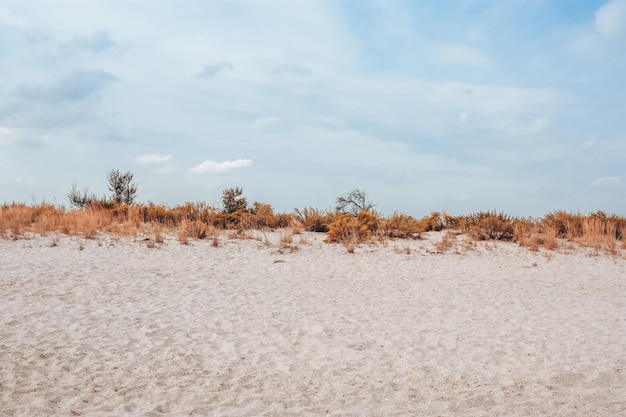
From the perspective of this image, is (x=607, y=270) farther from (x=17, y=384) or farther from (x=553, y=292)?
(x=17, y=384)

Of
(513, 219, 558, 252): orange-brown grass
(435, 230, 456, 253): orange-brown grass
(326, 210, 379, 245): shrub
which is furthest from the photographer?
(326, 210, 379, 245): shrub

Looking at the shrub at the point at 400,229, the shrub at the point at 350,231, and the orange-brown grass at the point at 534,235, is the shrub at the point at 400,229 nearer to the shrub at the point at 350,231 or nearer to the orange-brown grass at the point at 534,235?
the shrub at the point at 350,231

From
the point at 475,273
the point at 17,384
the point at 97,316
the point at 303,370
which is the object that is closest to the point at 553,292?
the point at 475,273

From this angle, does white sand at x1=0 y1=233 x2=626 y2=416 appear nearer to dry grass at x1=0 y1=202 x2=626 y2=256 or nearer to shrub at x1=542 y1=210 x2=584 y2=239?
dry grass at x1=0 y1=202 x2=626 y2=256

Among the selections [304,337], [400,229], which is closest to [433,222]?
[400,229]

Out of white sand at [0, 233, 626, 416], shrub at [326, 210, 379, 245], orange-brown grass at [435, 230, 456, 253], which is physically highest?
shrub at [326, 210, 379, 245]

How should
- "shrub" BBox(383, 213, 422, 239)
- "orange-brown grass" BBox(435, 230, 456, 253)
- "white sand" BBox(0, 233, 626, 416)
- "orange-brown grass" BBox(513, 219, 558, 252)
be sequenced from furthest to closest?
"shrub" BBox(383, 213, 422, 239), "orange-brown grass" BBox(513, 219, 558, 252), "orange-brown grass" BBox(435, 230, 456, 253), "white sand" BBox(0, 233, 626, 416)

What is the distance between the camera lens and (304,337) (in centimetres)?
750

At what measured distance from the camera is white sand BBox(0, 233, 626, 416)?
17.9 ft

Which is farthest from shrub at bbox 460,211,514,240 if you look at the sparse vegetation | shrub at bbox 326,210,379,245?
shrub at bbox 326,210,379,245

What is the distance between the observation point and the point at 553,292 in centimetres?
1082

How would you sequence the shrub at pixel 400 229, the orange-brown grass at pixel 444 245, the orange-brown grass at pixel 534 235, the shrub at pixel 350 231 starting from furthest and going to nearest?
the shrub at pixel 400 229 → the shrub at pixel 350 231 → the orange-brown grass at pixel 534 235 → the orange-brown grass at pixel 444 245

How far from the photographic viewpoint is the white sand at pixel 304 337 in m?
5.45

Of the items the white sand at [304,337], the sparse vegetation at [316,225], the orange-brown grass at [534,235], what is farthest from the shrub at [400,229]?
the white sand at [304,337]
